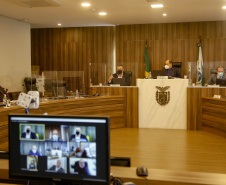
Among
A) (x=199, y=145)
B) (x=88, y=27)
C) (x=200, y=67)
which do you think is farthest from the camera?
(x=88, y=27)

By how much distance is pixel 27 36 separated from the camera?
11023 millimetres

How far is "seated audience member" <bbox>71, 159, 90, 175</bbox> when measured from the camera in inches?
69.8

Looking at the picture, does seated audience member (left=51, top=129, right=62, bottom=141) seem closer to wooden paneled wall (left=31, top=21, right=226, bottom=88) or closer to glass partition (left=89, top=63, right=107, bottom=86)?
glass partition (left=89, top=63, right=107, bottom=86)

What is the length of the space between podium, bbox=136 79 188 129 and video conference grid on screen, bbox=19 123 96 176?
611 cm

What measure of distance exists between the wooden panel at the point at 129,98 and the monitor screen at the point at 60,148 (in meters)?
6.23

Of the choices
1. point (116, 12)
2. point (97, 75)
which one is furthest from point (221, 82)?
point (116, 12)

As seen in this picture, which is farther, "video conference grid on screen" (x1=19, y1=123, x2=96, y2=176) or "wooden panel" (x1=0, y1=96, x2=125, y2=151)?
"wooden panel" (x1=0, y1=96, x2=125, y2=151)

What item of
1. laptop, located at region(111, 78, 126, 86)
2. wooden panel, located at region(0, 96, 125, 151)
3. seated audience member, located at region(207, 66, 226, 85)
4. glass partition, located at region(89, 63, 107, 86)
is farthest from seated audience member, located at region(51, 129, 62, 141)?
seated audience member, located at region(207, 66, 226, 85)

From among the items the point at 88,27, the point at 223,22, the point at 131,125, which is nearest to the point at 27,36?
the point at 88,27

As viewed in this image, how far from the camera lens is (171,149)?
591 cm

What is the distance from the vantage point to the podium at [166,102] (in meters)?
7.74

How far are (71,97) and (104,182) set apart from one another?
577 cm

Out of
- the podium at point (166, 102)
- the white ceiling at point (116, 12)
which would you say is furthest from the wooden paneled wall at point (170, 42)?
the podium at point (166, 102)

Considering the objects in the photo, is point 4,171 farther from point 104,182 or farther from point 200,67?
point 200,67
